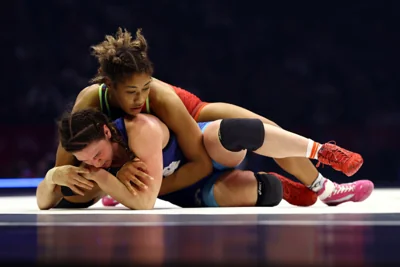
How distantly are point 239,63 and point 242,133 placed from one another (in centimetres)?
288

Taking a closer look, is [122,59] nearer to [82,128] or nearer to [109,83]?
[109,83]

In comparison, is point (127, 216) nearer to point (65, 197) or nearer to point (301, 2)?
point (65, 197)

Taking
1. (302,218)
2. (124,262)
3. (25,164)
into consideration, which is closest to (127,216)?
(302,218)

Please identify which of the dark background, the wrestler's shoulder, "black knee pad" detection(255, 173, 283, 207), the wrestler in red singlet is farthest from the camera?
the dark background

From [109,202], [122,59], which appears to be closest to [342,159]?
[122,59]

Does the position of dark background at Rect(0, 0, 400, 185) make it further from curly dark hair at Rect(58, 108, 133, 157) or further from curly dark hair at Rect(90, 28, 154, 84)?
curly dark hair at Rect(58, 108, 133, 157)

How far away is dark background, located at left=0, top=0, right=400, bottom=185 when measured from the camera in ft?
17.4

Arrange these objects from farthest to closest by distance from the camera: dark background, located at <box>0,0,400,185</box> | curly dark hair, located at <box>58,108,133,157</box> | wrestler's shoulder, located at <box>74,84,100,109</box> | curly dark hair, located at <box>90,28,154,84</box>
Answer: dark background, located at <box>0,0,400,185</box> < wrestler's shoulder, located at <box>74,84,100,109</box> < curly dark hair, located at <box>90,28,154,84</box> < curly dark hair, located at <box>58,108,133,157</box>

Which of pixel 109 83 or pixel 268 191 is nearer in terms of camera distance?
pixel 109 83

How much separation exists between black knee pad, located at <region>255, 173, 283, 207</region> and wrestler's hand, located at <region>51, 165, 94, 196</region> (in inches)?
26.6

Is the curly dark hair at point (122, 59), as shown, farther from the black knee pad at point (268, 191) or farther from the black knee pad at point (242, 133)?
the black knee pad at point (268, 191)

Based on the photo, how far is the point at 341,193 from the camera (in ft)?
9.53

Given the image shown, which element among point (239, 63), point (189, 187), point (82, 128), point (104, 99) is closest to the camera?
point (82, 128)

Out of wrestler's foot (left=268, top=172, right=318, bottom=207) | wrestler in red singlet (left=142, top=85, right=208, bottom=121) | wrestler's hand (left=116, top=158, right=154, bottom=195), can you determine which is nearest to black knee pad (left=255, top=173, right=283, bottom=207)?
wrestler's foot (left=268, top=172, right=318, bottom=207)
